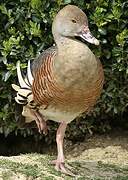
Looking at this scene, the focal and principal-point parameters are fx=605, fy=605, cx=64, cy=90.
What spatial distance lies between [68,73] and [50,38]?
1.36m

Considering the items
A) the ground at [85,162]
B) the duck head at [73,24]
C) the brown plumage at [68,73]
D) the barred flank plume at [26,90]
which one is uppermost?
the duck head at [73,24]

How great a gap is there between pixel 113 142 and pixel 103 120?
0.91 ft

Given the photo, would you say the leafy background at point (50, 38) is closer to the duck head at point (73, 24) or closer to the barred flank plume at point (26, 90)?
the barred flank plume at point (26, 90)

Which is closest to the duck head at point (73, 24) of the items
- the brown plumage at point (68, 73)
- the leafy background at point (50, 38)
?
the brown plumage at point (68, 73)

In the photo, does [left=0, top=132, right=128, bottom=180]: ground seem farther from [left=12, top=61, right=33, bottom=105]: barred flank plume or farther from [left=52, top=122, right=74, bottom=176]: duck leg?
[left=12, top=61, right=33, bottom=105]: barred flank plume

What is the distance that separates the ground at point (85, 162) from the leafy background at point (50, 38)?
0.48 m

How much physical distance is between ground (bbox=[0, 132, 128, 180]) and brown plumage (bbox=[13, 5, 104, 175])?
19.4 inches

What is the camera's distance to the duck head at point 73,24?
485 cm

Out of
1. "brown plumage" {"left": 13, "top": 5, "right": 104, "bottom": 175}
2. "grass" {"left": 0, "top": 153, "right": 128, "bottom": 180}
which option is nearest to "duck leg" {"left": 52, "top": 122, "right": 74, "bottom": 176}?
"grass" {"left": 0, "top": 153, "right": 128, "bottom": 180}

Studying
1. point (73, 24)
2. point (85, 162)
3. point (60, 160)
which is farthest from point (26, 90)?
point (85, 162)

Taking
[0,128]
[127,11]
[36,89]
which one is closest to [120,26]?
[127,11]

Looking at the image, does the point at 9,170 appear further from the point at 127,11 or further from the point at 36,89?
the point at 127,11

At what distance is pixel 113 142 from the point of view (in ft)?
22.4

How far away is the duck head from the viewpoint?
485 cm
